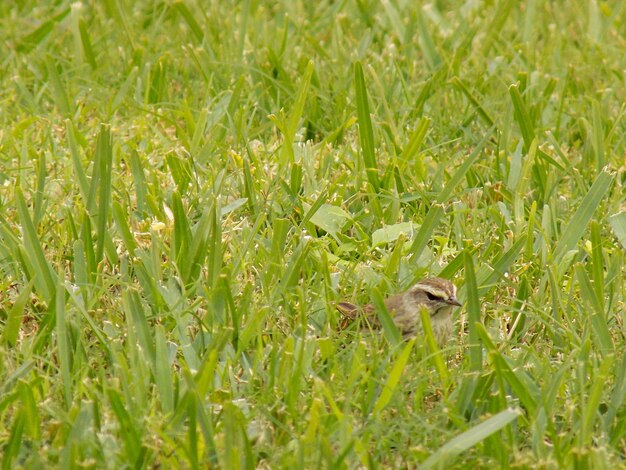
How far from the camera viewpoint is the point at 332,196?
5219 mm

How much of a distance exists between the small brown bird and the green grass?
0.07 metres

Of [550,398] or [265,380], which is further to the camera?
[265,380]

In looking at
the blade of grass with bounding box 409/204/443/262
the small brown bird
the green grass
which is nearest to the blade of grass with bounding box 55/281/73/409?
the green grass

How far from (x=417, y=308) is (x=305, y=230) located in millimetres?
850

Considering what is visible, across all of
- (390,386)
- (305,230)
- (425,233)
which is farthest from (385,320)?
(305,230)

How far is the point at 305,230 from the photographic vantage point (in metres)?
4.82

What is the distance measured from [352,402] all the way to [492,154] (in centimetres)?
243

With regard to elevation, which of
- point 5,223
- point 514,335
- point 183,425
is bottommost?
point 514,335

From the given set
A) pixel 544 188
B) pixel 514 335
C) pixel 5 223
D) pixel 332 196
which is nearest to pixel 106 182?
pixel 5 223

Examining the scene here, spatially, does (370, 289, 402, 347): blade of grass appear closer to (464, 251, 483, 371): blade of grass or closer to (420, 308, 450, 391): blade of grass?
(420, 308, 450, 391): blade of grass

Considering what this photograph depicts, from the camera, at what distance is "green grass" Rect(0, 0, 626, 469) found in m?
3.51

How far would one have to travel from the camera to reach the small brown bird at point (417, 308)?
4.19 m

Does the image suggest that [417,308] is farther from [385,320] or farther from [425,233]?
[425,233]

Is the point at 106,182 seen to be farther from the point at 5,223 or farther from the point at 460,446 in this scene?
the point at 460,446
